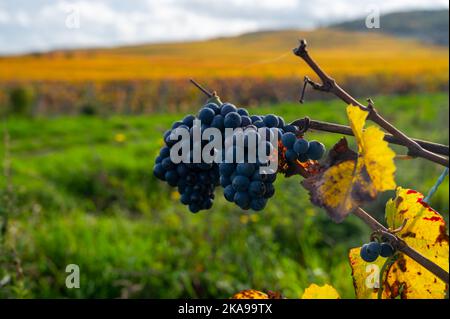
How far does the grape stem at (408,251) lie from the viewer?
0.78m

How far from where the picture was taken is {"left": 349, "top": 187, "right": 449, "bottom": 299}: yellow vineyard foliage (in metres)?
0.91

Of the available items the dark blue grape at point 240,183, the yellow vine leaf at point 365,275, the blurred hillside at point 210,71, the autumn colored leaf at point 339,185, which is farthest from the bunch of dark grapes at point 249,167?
the blurred hillside at point 210,71

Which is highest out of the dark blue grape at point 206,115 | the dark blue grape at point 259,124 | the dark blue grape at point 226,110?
the dark blue grape at point 226,110

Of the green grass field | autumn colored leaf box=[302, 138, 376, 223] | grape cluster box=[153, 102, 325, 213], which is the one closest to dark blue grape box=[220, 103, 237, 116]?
grape cluster box=[153, 102, 325, 213]

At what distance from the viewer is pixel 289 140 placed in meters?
0.89

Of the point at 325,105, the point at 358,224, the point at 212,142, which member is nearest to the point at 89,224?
the point at 358,224

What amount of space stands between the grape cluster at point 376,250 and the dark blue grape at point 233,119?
0.27m

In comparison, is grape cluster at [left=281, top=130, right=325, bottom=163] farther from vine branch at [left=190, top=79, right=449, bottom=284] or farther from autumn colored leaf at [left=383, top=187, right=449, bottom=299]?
autumn colored leaf at [left=383, top=187, right=449, bottom=299]

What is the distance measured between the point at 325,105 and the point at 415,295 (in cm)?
1464

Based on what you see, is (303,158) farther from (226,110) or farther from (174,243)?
(174,243)

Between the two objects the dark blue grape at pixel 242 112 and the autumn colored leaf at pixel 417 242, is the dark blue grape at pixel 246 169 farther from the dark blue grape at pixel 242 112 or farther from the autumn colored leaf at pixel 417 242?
the autumn colored leaf at pixel 417 242

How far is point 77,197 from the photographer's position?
6.93 meters

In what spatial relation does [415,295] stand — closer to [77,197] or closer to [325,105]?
[77,197]
